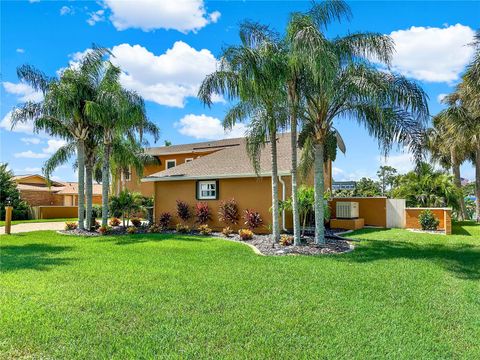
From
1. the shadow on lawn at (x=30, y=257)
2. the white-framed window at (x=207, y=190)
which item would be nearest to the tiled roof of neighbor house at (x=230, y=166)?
the white-framed window at (x=207, y=190)

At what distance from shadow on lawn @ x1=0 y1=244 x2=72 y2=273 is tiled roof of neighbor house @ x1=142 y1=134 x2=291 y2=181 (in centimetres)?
762

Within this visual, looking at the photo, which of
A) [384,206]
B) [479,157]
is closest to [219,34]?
[384,206]

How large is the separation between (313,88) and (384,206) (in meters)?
10.6

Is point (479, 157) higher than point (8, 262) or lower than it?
higher

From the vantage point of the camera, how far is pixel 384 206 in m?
19.9

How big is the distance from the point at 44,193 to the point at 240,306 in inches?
1476

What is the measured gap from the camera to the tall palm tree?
17562mm

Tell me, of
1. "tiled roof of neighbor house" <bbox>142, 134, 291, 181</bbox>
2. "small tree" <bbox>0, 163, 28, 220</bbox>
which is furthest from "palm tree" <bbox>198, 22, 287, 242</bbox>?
"small tree" <bbox>0, 163, 28, 220</bbox>

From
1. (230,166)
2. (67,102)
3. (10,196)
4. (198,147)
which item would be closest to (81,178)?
(67,102)

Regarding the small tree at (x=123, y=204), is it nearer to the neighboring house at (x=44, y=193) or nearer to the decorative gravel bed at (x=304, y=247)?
the decorative gravel bed at (x=304, y=247)

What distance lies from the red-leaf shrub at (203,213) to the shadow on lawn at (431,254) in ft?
26.4

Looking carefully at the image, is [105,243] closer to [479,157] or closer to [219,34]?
[219,34]

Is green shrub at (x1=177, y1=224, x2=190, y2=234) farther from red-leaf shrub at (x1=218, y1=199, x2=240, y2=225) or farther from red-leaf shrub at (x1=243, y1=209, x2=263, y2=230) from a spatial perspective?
red-leaf shrub at (x1=243, y1=209, x2=263, y2=230)

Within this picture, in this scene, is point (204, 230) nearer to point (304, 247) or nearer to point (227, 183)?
point (227, 183)
